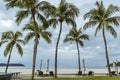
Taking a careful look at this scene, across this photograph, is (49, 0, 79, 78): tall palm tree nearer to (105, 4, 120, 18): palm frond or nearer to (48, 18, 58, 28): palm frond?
(48, 18, 58, 28): palm frond

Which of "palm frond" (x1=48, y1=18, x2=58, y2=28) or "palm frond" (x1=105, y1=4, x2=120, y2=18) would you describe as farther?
"palm frond" (x1=48, y1=18, x2=58, y2=28)

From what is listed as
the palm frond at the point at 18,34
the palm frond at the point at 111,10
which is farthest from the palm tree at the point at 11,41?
the palm frond at the point at 111,10

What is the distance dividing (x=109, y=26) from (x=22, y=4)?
11885 millimetres

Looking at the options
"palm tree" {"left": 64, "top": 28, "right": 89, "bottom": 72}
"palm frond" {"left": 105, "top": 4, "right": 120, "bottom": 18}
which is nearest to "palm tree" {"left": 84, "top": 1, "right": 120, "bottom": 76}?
"palm frond" {"left": 105, "top": 4, "right": 120, "bottom": 18}

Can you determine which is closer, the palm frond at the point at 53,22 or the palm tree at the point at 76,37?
the palm frond at the point at 53,22

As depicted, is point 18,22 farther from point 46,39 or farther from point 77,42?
point 77,42

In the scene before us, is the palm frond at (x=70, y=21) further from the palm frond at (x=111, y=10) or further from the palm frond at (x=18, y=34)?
the palm frond at (x=18, y=34)

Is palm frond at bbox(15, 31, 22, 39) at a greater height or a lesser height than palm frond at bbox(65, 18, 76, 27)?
lesser

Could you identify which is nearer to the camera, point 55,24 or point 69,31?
point 55,24

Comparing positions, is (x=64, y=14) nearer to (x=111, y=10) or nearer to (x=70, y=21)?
(x=70, y=21)

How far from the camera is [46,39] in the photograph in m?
42.7

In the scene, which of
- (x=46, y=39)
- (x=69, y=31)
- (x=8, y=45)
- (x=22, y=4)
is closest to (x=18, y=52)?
(x=8, y=45)

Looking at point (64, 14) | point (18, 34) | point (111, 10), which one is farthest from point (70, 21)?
point (18, 34)

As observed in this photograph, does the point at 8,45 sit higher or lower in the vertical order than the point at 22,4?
lower
